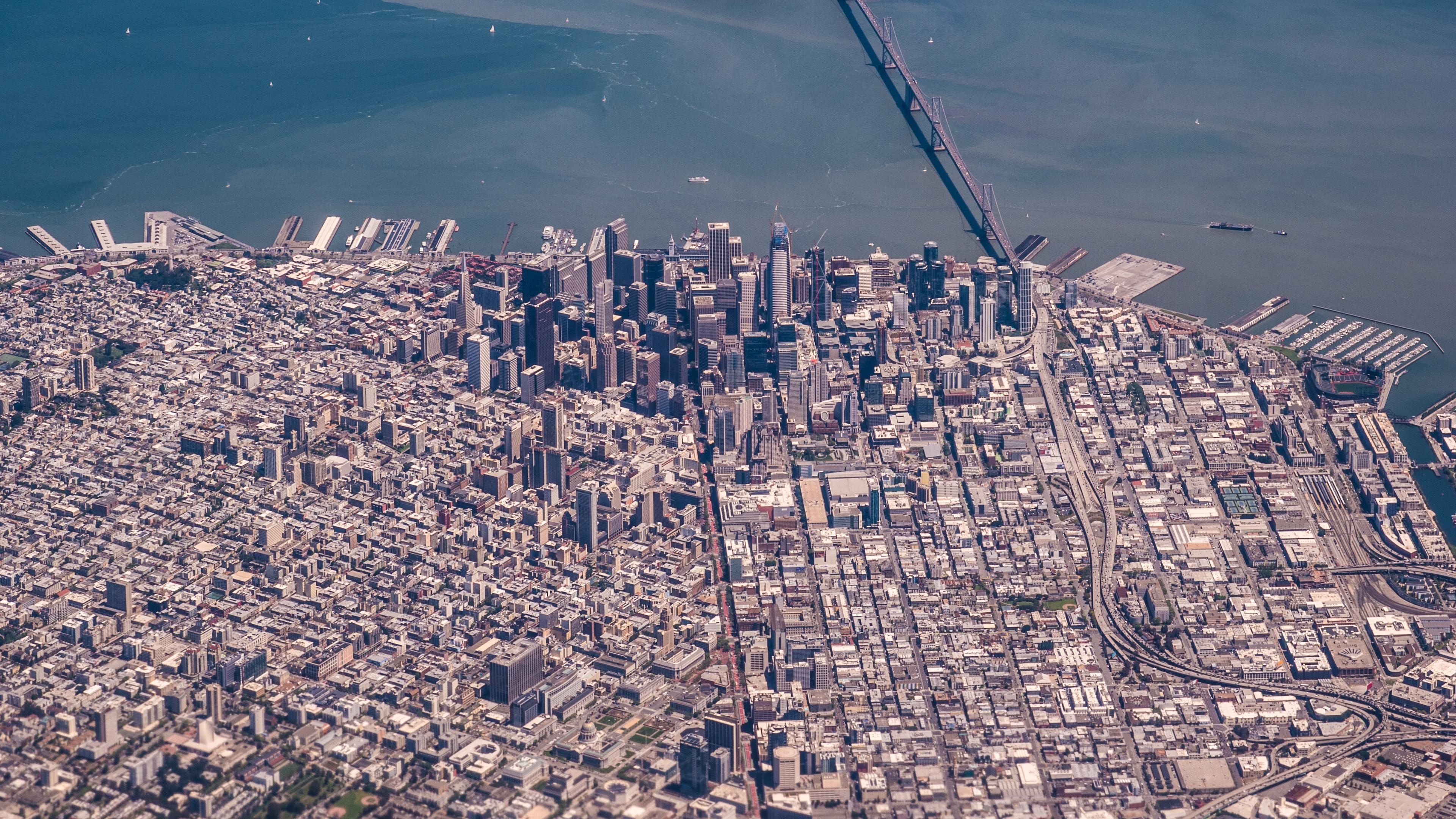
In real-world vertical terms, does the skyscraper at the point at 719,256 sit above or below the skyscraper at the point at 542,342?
above

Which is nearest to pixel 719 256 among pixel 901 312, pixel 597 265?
pixel 597 265

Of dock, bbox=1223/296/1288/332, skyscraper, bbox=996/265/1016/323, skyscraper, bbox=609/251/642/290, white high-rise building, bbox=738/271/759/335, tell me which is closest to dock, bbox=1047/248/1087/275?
skyscraper, bbox=996/265/1016/323

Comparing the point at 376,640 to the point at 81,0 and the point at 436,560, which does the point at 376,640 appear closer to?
the point at 436,560

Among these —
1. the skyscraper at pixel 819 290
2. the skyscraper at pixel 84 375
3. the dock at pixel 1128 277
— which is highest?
the dock at pixel 1128 277

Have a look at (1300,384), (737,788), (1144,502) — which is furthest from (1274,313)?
(737,788)

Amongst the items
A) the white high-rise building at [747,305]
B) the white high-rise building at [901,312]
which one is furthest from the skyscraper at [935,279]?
the white high-rise building at [747,305]

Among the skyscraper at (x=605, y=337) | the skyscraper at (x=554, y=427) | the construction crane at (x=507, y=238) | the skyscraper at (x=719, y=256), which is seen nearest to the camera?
the skyscraper at (x=554, y=427)

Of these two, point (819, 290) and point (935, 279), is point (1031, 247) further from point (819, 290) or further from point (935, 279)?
point (819, 290)

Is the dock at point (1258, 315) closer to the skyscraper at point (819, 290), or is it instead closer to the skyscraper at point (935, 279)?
the skyscraper at point (935, 279)

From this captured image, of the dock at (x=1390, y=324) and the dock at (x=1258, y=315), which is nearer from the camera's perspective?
the dock at (x=1390, y=324)
